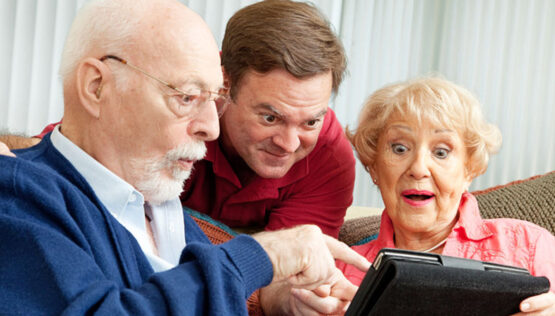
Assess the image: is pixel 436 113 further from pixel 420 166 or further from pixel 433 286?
pixel 433 286

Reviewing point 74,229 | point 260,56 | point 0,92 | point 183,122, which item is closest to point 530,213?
point 260,56

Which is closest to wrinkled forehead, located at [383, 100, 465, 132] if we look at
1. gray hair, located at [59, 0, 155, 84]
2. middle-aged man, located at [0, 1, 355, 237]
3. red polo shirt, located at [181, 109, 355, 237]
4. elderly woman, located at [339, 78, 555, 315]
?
elderly woman, located at [339, 78, 555, 315]

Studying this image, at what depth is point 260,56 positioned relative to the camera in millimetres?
1929

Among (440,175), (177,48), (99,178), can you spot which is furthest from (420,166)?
(99,178)

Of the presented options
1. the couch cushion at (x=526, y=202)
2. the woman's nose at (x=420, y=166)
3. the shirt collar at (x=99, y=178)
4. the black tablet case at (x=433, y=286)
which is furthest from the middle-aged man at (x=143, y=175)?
the couch cushion at (x=526, y=202)

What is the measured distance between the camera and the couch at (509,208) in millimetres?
1929

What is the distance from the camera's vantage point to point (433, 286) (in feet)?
3.68

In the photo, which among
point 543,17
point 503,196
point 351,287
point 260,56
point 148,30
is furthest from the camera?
point 543,17

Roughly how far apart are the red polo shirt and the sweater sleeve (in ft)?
2.87

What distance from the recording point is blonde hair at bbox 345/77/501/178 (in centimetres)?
179

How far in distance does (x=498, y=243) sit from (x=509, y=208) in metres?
0.29

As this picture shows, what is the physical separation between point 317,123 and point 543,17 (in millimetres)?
3179

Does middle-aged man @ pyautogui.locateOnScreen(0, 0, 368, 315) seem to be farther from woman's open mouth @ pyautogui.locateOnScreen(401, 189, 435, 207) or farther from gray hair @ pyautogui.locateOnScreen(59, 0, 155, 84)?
woman's open mouth @ pyautogui.locateOnScreen(401, 189, 435, 207)

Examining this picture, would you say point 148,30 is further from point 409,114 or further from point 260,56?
point 409,114
